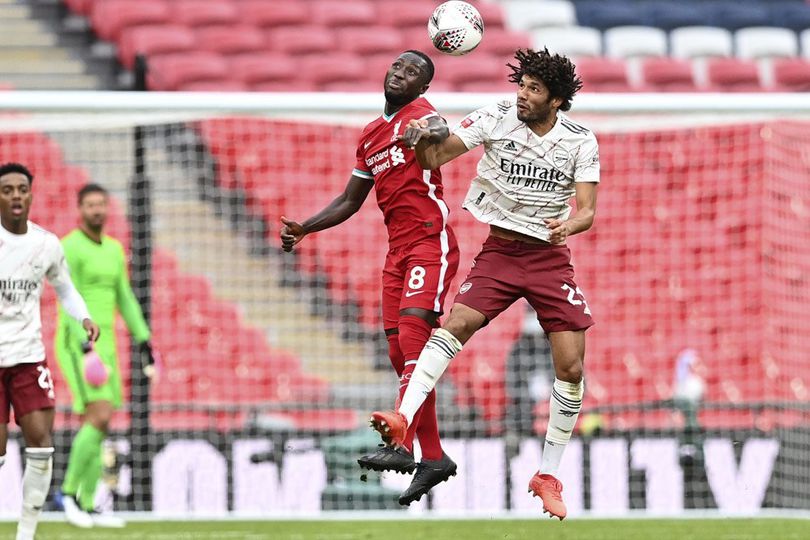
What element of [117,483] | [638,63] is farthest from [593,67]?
[117,483]

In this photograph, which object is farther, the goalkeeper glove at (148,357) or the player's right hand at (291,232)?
the goalkeeper glove at (148,357)

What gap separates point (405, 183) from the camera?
334 inches

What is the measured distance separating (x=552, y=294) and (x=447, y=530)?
13.0 ft

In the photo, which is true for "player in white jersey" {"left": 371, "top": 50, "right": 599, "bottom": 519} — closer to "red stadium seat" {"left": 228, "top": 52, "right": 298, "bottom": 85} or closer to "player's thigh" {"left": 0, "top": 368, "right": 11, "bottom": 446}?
"player's thigh" {"left": 0, "top": 368, "right": 11, "bottom": 446}

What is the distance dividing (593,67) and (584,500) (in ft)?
23.6

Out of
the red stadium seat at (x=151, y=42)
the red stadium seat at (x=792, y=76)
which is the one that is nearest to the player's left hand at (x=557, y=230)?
the red stadium seat at (x=151, y=42)

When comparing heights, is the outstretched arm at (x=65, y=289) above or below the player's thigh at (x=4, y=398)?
above

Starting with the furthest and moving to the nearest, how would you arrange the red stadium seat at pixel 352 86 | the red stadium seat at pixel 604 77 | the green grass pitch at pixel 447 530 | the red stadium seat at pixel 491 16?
the red stadium seat at pixel 491 16, the red stadium seat at pixel 604 77, the red stadium seat at pixel 352 86, the green grass pitch at pixel 447 530

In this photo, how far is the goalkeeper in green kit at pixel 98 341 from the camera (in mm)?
11719

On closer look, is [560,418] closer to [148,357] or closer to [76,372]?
[148,357]

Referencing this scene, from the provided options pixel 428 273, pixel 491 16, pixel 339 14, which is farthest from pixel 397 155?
pixel 491 16

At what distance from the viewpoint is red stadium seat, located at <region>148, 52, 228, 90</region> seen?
694 inches

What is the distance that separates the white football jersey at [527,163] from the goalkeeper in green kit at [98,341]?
178 inches

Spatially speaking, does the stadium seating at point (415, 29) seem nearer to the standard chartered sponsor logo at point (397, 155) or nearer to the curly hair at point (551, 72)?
the standard chartered sponsor logo at point (397, 155)
